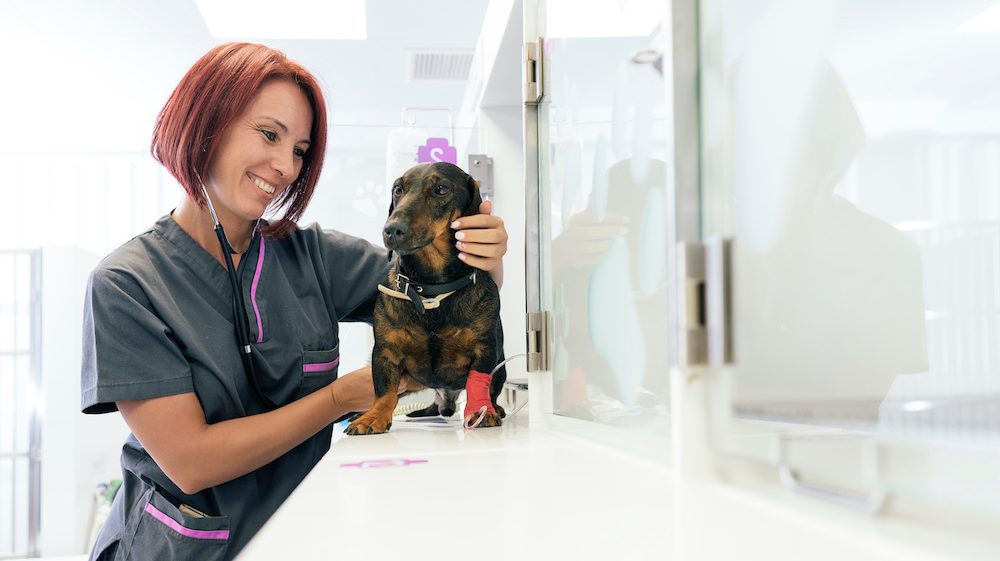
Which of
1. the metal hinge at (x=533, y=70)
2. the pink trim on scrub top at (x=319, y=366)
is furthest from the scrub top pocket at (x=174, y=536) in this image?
the metal hinge at (x=533, y=70)

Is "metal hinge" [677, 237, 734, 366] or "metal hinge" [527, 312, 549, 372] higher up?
"metal hinge" [677, 237, 734, 366]

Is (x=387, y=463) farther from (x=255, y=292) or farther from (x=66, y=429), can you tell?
(x=66, y=429)

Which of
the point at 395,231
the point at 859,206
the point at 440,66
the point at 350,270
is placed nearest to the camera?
the point at 859,206

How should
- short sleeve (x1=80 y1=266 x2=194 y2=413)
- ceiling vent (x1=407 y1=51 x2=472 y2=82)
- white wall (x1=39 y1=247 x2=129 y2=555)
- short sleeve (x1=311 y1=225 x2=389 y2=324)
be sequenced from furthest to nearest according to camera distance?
ceiling vent (x1=407 y1=51 x2=472 y2=82), white wall (x1=39 y1=247 x2=129 y2=555), short sleeve (x1=311 y1=225 x2=389 y2=324), short sleeve (x1=80 y1=266 x2=194 y2=413)

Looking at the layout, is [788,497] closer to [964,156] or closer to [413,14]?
[964,156]

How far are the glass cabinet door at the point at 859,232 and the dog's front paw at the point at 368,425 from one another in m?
0.70

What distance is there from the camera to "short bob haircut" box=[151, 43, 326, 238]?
132cm

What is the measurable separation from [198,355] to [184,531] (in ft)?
0.93

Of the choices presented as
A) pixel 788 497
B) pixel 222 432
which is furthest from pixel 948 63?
pixel 222 432

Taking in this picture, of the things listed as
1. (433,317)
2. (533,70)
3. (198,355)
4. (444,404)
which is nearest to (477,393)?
(433,317)

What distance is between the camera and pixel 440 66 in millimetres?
4023

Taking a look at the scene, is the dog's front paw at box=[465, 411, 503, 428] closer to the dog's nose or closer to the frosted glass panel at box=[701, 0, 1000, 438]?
the dog's nose

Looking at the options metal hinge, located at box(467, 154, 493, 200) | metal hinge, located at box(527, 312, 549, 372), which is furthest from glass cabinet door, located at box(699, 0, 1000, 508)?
metal hinge, located at box(467, 154, 493, 200)

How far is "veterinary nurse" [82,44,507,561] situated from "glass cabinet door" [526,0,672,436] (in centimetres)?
22
